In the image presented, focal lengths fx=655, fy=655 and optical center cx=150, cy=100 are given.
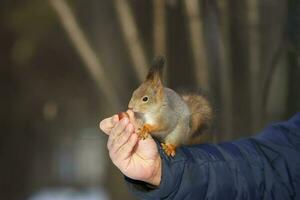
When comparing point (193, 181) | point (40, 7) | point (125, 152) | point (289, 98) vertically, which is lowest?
point (289, 98)

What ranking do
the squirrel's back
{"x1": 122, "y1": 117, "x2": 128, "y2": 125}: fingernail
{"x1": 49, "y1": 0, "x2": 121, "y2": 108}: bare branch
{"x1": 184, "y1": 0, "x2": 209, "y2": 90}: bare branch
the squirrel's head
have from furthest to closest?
1. {"x1": 49, "y1": 0, "x2": 121, "y2": 108}: bare branch
2. {"x1": 184, "y1": 0, "x2": 209, "y2": 90}: bare branch
3. the squirrel's back
4. the squirrel's head
5. {"x1": 122, "y1": 117, "x2": 128, "y2": 125}: fingernail

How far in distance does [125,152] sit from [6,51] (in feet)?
7.15

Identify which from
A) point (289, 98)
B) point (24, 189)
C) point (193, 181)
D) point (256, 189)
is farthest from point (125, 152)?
point (24, 189)

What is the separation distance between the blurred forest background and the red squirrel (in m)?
1.31

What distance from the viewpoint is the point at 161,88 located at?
1401 millimetres

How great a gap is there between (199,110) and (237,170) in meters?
0.18

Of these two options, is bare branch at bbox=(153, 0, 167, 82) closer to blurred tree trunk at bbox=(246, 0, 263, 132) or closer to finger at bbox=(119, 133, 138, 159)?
blurred tree trunk at bbox=(246, 0, 263, 132)

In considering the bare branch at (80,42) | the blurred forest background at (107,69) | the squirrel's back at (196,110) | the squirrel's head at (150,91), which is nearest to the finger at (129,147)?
the squirrel's head at (150,91)

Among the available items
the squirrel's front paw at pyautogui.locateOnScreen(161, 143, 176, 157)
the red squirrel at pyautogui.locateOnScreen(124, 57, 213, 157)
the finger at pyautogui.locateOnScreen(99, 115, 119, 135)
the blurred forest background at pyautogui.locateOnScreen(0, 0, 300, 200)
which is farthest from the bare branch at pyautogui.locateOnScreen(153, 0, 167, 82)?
the finger at pyautogui.locateOnScreen(99, 115, 119, 135)

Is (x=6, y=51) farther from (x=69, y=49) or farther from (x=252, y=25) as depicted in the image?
(x=252, y=25)

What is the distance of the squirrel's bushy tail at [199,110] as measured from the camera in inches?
64.7

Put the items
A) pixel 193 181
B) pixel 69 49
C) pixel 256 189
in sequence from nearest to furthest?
pixel 193 181 < pixel 256 189 < pixel 69 49

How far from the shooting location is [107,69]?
319 centimetres

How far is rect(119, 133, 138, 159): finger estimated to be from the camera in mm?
1292
